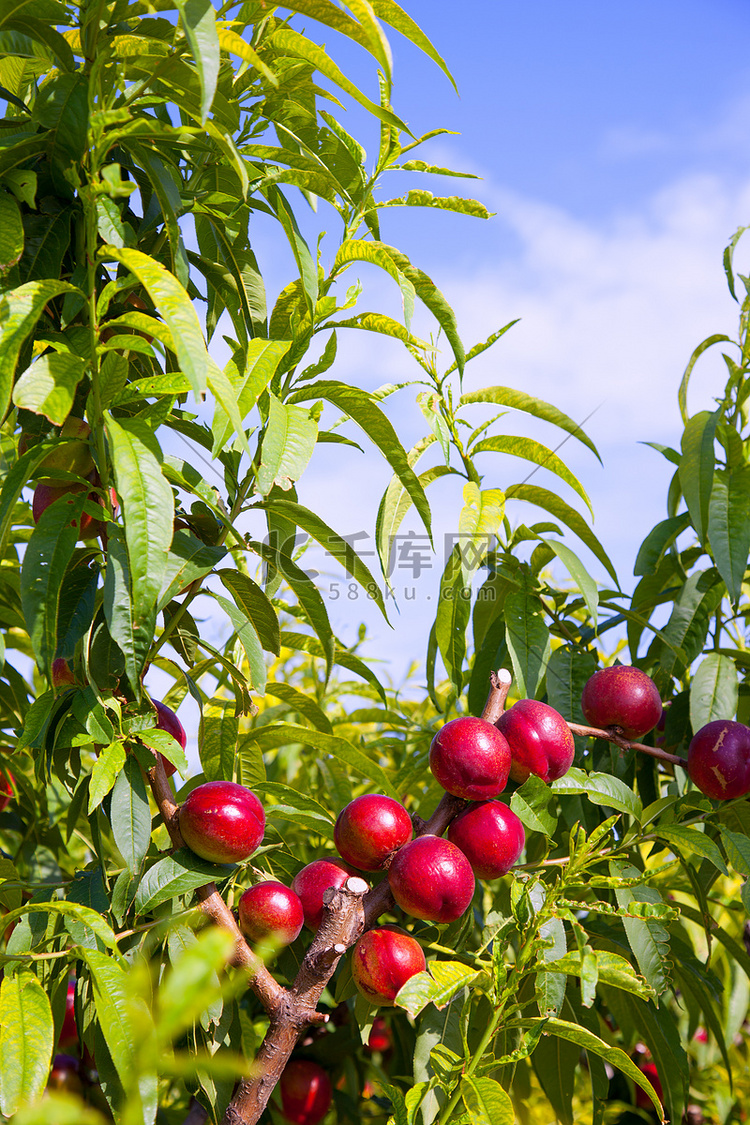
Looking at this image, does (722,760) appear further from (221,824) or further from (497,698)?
(221,824)

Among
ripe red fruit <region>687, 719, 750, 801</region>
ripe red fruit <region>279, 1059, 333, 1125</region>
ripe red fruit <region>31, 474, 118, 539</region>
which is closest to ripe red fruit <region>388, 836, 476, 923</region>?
ripe red fruit <region>687, 719, 750, 801</region>

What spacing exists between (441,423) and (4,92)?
0.58 m

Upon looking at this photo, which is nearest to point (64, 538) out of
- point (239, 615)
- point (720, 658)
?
point (239, 615)

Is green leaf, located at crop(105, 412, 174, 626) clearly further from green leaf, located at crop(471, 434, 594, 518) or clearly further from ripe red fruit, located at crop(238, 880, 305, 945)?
green leaf, located at crop(471, 434, 594, 518)

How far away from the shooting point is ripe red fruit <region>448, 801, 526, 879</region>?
83cm

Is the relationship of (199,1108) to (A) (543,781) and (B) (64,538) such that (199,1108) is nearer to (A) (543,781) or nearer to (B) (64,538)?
(A) (543,781)

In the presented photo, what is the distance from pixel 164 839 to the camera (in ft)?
3.99

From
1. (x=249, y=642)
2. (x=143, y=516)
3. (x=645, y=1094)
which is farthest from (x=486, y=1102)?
(x=645, y=1094)

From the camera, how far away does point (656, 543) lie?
50.2 inches

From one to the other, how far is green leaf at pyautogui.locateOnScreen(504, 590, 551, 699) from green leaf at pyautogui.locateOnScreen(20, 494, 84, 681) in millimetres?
523

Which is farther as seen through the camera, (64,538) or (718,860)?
(718,860)

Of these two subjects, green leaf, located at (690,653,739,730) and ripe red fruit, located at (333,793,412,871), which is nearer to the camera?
ripe red fruit, located at (333,793,412,871)

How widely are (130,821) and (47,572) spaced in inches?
9.2

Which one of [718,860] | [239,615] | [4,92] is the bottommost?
[718,860]
